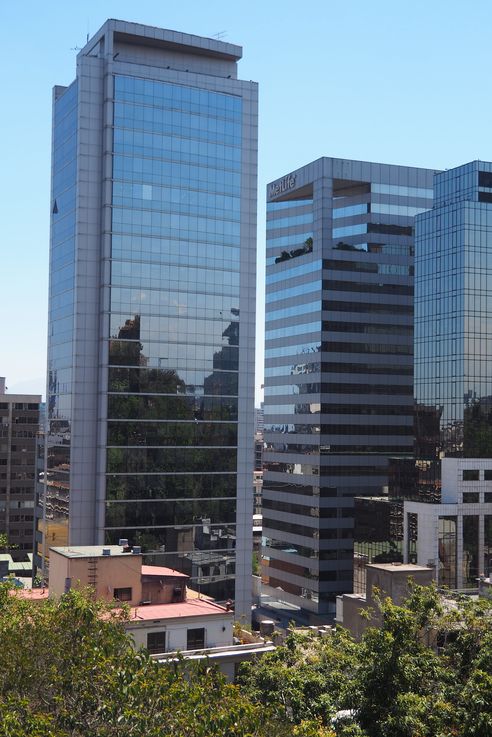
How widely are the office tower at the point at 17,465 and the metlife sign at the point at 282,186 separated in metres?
65.0

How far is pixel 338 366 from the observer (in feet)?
480

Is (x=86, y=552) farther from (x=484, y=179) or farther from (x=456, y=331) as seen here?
(x=484, y=179)

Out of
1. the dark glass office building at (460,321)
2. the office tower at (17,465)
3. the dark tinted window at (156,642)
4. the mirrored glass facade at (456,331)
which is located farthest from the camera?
the office tower at (17,465)

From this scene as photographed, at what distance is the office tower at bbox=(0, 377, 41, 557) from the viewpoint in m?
183

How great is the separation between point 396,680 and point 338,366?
10587 cm

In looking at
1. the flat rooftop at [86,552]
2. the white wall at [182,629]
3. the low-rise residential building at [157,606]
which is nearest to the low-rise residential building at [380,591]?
the low-rise residential building at [157,606]

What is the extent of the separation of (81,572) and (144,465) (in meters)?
44.1

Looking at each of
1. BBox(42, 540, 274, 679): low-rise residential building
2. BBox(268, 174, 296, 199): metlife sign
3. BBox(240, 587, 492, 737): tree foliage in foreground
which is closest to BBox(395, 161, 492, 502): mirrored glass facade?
BBox(268, 174, 296, 199): metlife sign

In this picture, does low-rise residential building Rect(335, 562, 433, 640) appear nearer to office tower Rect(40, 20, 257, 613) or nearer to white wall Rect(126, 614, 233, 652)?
white wall Rect(126, 614, 233, 652)

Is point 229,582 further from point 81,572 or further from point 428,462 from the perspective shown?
point 81,572

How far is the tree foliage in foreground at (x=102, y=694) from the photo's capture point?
98.7 ft

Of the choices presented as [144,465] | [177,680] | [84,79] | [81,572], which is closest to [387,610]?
[177,680]

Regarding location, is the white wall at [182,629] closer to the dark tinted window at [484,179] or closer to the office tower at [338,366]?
the office tower at [338,366]

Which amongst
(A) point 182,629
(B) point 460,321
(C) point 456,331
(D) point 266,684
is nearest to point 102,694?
(D) point 266,684
